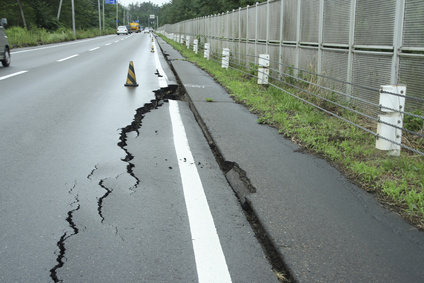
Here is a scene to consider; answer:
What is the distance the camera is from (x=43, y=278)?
99.0 inches

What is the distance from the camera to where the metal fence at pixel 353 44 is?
582cm

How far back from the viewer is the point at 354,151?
5.21m

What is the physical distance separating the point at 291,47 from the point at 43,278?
928 cm

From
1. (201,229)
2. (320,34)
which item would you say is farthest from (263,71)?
(201,229)

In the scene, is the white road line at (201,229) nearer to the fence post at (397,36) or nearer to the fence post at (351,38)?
the fence post at (397,36)

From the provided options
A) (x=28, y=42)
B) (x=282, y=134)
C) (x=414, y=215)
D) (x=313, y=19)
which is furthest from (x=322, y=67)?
(x=28, y=42)

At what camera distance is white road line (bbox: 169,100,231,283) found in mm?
2643

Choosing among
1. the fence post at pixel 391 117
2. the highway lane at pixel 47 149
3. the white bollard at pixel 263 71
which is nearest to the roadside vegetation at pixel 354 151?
the fence post at pixel 391 117

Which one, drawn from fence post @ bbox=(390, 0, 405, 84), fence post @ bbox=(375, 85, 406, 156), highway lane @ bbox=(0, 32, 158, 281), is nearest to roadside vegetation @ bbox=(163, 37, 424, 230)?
fence post @ bbox=(375, 85, 406, 156)

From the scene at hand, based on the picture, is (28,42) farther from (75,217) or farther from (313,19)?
(75,217)

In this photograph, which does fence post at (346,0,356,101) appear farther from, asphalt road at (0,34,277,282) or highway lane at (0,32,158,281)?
highway lane at (0,32,158,281)

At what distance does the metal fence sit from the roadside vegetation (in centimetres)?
47

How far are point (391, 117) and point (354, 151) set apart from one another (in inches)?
23.4

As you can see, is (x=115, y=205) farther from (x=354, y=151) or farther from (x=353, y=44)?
(x=353, y=44)
